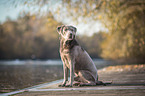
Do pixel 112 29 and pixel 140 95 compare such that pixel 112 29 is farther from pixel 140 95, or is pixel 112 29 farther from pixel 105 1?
pixel 140 95

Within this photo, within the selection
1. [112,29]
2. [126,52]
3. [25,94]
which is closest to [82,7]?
[112,29]

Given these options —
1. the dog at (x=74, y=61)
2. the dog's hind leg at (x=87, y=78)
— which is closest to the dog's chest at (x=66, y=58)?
the dog at (x=74, y=61)

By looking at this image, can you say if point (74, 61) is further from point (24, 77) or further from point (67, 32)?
point (24, 77)

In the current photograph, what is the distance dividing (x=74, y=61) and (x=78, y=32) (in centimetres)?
787

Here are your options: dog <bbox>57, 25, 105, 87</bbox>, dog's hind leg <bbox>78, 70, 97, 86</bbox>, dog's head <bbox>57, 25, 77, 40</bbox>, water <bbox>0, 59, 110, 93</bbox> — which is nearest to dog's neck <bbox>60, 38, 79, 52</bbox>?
dog <bbox>57, 25, 105, 87</bbox>

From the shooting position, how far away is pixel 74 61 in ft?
18.0

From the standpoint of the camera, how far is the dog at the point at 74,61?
537 cm

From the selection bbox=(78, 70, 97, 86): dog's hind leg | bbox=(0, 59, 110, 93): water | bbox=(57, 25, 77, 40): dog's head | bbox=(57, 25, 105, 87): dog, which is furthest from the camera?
bbox=(0, 59, 110, 93): water

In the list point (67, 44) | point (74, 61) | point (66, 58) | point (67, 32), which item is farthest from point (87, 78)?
point (67, 32)

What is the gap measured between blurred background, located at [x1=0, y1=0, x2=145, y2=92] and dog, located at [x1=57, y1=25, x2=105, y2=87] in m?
2.24

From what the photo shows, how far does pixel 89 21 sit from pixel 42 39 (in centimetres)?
5142

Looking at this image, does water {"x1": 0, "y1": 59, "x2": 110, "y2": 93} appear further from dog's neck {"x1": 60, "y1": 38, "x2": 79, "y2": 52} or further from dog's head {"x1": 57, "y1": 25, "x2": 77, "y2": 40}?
dog's head {"x1": 57, "y1": 25, "x2": 77, "y2": 40}

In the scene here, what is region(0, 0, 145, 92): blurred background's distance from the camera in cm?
1174

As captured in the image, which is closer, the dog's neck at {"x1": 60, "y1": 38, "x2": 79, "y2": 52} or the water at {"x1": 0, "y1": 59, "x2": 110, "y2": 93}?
the dog's neck at {"x1": 60, "y1": 38, "x2": 79, "y2": 52}
